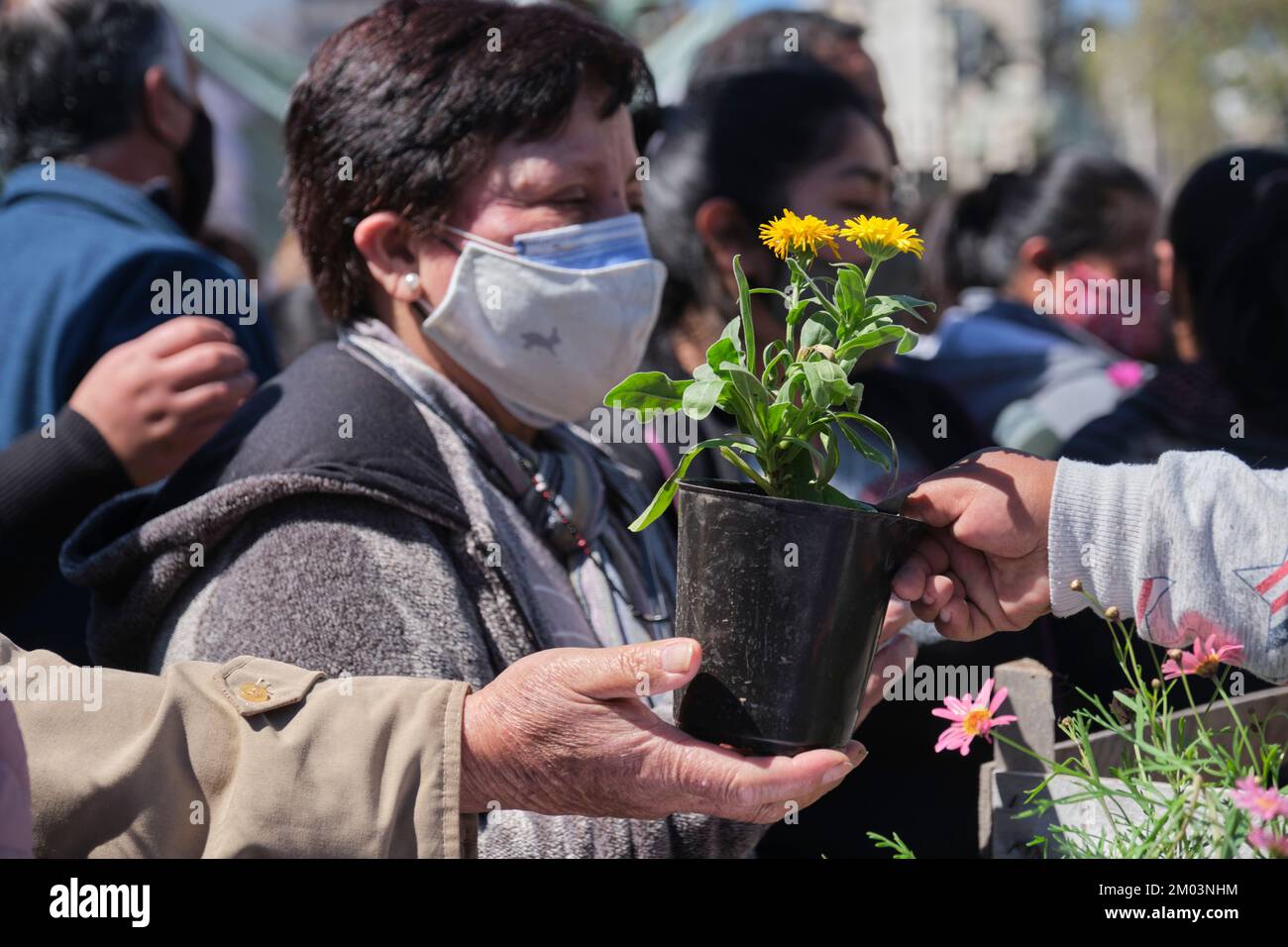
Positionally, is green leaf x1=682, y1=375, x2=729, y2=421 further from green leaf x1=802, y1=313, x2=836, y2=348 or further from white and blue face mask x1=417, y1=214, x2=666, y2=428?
white and blue face mask x1=417, y1=214, x2=666, y2=428

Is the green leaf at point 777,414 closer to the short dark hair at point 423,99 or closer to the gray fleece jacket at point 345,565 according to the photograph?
the gray fleece jacket at point 345,565

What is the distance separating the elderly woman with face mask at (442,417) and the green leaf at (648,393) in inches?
20.6

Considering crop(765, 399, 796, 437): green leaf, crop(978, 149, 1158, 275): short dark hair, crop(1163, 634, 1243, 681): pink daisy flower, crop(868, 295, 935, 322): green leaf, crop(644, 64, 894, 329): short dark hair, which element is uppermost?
crop(978, 149, 1158, 275): short dark hair

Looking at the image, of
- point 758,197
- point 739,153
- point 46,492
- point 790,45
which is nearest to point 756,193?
Answer: point 758,197

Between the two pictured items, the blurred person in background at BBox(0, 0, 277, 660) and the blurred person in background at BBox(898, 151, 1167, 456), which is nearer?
the blurred person in background at BBox(0, 0, 277, 660)

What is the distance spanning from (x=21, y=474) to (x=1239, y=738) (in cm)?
201

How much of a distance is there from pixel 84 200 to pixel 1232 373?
2.97 metres

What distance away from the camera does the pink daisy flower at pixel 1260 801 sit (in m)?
1.31

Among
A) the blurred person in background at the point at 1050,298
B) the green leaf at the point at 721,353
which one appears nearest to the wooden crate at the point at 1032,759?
the green leaf at the point at 721,353

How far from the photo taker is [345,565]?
6.63ft

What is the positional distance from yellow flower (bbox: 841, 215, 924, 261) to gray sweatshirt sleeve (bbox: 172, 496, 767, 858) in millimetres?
828

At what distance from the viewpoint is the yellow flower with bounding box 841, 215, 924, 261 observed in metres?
1.63

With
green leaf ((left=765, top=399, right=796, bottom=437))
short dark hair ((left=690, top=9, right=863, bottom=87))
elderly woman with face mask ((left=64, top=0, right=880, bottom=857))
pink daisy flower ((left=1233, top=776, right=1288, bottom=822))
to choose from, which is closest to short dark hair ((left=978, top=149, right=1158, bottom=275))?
short dark hair ((left=690, top=9, right=863, bottom=87))
